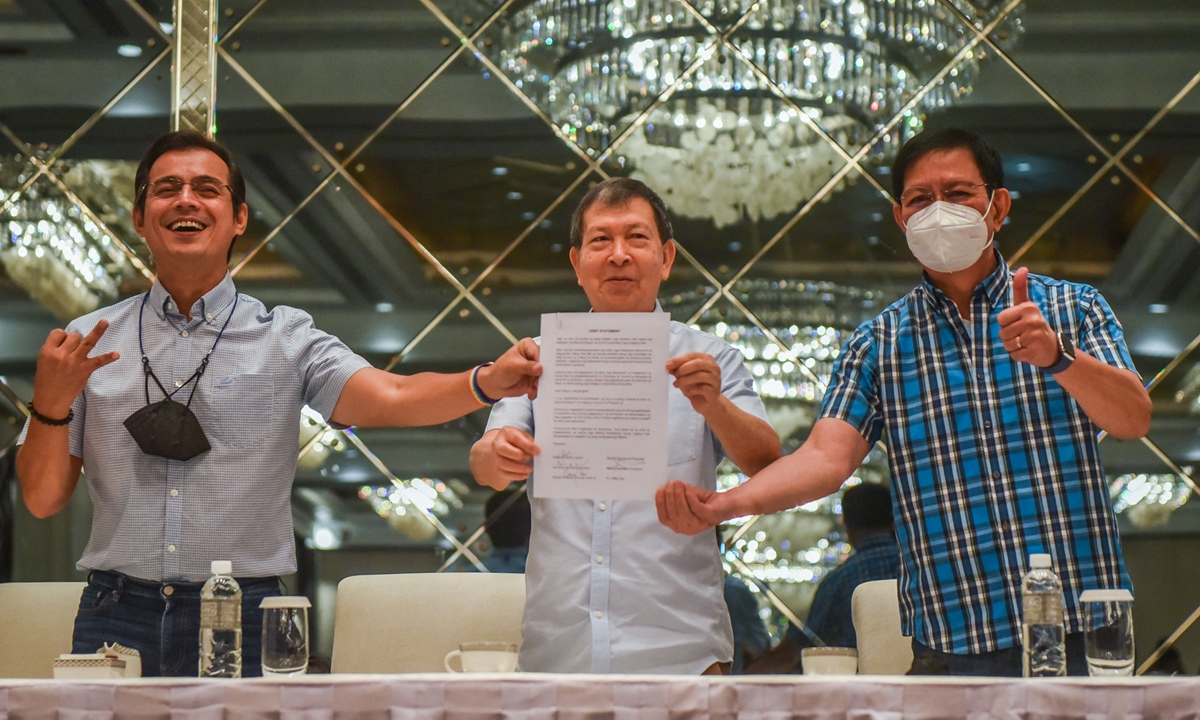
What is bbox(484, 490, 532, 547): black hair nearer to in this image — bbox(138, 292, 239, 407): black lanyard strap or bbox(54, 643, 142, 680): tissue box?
bbox(138, 292, 239, 407): black lanyard strap

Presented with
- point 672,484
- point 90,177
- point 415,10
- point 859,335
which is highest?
point 415,10

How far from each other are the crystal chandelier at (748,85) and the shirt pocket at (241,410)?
1360 mm

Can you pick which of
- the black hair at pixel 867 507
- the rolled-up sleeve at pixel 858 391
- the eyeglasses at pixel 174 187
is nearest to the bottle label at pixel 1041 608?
the rolled-up sleeve at pixel 858 391

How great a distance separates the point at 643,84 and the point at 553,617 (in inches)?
68.6

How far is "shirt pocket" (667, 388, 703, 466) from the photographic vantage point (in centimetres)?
219

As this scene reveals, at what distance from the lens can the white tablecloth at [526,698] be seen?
52.9 inches

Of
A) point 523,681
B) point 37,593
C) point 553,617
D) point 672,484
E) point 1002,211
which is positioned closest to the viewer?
point 523,681

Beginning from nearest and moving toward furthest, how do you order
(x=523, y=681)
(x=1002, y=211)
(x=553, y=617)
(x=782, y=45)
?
(x=523, y=681)
(x=553, y=617)
(x=1002, y=211)
(x=782, y=45)

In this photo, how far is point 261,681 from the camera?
138 centimetres

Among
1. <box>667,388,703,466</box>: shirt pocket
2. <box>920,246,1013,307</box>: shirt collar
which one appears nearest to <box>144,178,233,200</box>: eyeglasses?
<box>667,388,703,466</box>: shirt pocket

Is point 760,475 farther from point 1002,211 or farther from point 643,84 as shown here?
point 643,84

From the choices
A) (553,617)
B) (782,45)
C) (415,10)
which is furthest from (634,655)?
(415,10)

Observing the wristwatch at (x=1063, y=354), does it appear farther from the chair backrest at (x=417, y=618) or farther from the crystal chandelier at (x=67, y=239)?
the crystal chandelier at (x=67, y=239)

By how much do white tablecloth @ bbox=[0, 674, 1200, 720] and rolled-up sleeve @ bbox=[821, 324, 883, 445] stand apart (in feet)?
3.06
